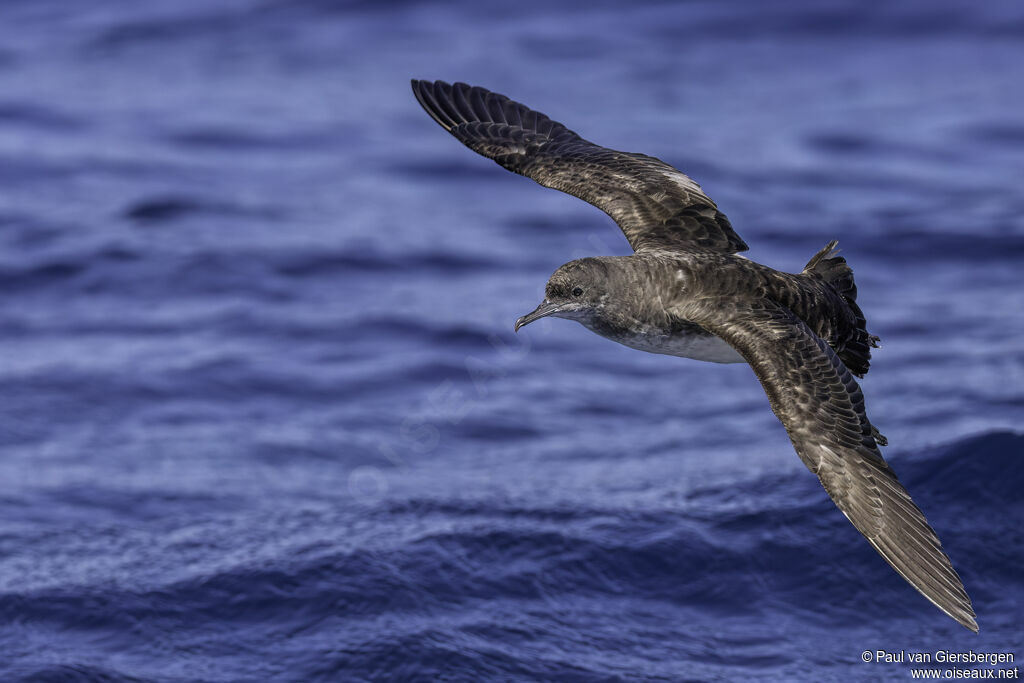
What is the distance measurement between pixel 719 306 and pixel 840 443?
3.52 feet

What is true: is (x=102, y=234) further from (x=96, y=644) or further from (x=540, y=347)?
(x=96, y=644)

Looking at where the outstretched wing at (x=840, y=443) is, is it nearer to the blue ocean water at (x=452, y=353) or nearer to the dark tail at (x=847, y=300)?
the dark tail at (x=847, y=300)

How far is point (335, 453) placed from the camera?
42.3 ft

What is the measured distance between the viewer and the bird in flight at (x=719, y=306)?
23.2 feet

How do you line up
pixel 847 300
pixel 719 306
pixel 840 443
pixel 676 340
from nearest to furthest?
pixel 840 443
pixel 719 306
pixel 676 340
pixel 847 300

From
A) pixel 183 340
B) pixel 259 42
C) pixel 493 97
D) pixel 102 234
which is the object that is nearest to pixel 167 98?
pixel 259 42

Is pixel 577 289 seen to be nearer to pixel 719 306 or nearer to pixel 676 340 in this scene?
pixel 676 340

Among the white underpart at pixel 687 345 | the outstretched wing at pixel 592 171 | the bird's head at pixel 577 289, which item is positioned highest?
the outstretched wing at pixel 592 171

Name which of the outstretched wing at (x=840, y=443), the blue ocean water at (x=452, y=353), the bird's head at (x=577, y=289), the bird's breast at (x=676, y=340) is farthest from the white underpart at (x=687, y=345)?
the blue ocean water at (x=452, y=353)

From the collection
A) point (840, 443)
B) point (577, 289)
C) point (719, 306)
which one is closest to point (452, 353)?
point (577, 289)

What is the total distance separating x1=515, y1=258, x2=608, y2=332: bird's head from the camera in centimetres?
788

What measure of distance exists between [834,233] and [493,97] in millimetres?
8241

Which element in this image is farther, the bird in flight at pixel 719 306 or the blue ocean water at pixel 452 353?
the blue ocean water at pixel 452 353

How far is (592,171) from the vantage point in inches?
371
